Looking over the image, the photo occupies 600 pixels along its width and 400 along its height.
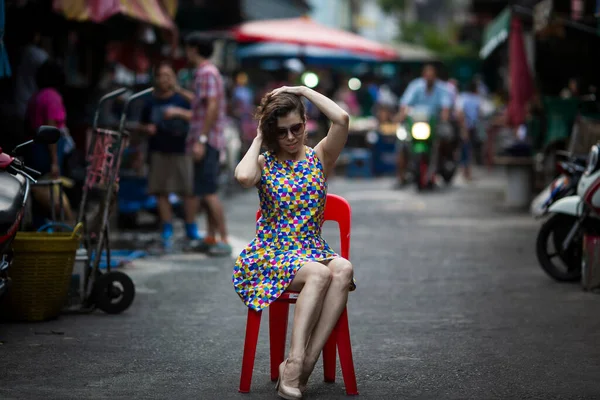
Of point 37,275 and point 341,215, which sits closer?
point 341,215

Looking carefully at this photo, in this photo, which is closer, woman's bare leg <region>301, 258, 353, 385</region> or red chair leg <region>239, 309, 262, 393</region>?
woman's bare leg <region>301, 258, 353, 385</region>

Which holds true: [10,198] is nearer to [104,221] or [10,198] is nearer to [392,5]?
[104,221]

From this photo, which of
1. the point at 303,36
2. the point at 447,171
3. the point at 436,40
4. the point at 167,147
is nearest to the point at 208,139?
the point at 167,147

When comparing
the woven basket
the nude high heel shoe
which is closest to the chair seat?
the nude high heel shoe

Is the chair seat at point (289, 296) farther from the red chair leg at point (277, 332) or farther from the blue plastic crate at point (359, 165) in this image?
the blue plastic crate at point (359, 165)

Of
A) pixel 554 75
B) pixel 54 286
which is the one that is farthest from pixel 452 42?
pixel 54 286

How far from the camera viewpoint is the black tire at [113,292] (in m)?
8.41

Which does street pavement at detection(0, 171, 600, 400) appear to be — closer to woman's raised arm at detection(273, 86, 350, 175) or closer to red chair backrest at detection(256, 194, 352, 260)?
red chair backrest at detection(256, 194, 352, 260)

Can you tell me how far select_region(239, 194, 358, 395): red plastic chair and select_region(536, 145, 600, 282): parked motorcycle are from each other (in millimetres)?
3563

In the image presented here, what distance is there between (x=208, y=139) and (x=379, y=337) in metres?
5.20

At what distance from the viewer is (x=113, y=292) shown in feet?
27.9

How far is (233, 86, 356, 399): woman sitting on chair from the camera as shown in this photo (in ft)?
19.1

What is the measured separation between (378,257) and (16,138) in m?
3.86

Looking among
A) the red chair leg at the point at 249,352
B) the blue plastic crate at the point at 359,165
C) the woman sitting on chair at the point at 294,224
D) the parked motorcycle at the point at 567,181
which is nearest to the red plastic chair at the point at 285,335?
the red chair leg at the point at 249,352
